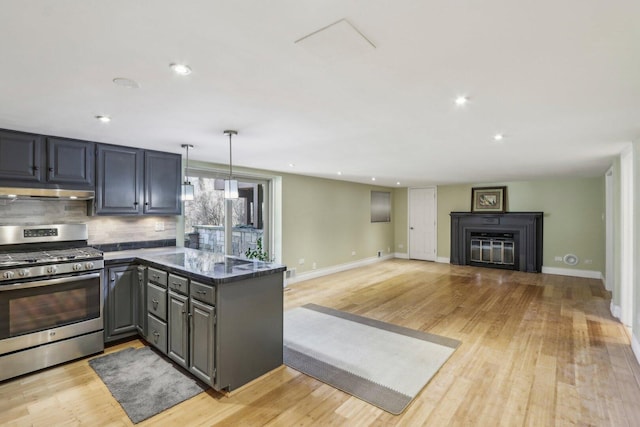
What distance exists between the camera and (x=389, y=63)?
5.62ft

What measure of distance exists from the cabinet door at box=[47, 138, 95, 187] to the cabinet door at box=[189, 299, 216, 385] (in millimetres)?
2047

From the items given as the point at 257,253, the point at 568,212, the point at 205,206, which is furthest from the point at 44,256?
the point at 568,212

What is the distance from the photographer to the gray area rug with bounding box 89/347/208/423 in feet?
7.90

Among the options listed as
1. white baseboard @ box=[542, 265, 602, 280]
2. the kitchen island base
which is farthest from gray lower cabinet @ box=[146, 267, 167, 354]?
white baseboard @ box=[542, 265, 602, 280]

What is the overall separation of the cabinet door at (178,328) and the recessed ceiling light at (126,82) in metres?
1.72

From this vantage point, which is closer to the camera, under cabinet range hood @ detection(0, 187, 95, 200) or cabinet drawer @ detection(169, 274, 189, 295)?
cabinet drawer @ detection(169, 274, 189, 295)

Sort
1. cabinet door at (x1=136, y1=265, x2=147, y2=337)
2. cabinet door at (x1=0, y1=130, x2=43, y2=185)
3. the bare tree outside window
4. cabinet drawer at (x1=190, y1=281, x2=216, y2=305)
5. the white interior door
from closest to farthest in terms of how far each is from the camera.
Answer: cabinet drawer at (x1=190, y1=281, x2=216, y2=305) → cabinet door at (x1=0, y1=130, x2=43, y2=185) → cabinet door at (x1=136, y1=265, x2=147, y2=337) → the bare tree outside window → the white interior door

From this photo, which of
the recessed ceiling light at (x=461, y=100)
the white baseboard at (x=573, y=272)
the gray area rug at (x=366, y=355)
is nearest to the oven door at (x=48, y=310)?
the gray area rug at (x=366, y=355)

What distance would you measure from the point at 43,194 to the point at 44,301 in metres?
1.08

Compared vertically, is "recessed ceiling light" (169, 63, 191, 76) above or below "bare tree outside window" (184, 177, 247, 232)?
above

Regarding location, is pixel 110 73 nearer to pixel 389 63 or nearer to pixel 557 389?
pixel 389 63

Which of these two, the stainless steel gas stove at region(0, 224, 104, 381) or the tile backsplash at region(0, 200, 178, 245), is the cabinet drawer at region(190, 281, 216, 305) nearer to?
the stainless steel gas stove at region(0, 224, 104, 381)

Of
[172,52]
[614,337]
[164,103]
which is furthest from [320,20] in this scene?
[614,337]

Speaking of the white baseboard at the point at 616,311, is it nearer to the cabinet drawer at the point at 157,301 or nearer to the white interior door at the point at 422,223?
the white interior door at the point at 422,223
